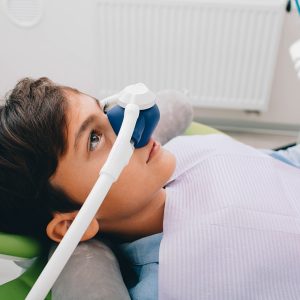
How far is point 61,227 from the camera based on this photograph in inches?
32.6

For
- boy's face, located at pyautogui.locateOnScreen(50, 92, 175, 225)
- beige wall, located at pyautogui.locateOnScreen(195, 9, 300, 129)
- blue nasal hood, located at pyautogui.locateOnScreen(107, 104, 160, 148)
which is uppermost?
blue nasal hood, located at pyautogui.locateOnScreen(107, 104, 160, 148)

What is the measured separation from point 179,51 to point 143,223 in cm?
135

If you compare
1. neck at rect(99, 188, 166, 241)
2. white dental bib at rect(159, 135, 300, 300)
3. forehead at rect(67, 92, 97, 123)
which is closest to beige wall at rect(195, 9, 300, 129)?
white dental bib at rect(159, 135, 300, 300)

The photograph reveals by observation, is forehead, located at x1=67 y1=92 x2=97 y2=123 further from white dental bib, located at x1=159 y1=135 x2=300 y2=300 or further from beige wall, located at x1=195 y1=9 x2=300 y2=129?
beige wall, located at x1=195 y1=9 x2=300 y2=129

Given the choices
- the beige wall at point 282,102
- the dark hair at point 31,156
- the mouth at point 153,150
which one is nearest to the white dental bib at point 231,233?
the mouth at point 153,150

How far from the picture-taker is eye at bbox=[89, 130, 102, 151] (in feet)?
2.67

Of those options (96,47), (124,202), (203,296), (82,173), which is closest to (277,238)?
(203,296)

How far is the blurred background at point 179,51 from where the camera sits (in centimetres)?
200

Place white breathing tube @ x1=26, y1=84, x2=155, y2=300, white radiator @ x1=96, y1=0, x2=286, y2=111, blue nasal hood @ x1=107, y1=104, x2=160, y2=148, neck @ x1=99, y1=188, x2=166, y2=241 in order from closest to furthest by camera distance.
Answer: white breathing tube @ x1=26, y1=84, x2=155, y2=300 → blue nasal hood @ x1=107, y1=104, x2=160, y2=148 → neck @ x1=99, y1=188, x2=166, y2=241 → white radiator @ x1=96, y1=0, x2=286, y2=111

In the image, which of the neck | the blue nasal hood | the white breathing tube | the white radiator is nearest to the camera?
the white breathing tube

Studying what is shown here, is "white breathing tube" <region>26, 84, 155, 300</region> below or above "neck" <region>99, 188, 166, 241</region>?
above

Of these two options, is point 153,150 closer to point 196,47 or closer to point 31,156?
point 31,156

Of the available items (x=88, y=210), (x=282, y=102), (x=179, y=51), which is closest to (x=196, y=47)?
(x=179, y=51)

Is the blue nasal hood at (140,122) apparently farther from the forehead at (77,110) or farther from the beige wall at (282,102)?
the beige wall at (282,102)
